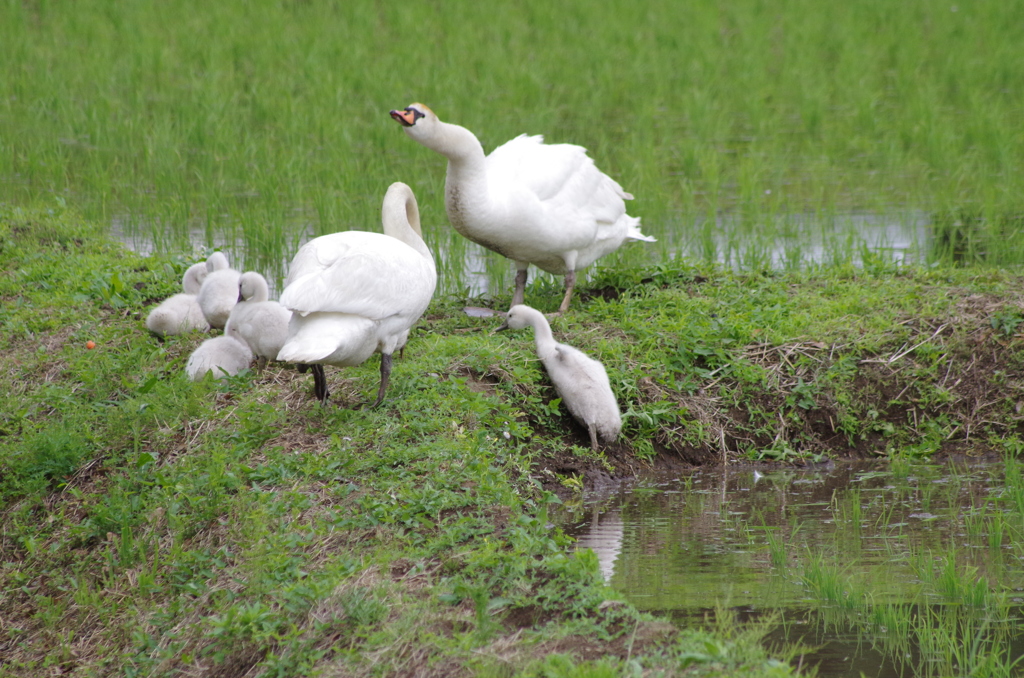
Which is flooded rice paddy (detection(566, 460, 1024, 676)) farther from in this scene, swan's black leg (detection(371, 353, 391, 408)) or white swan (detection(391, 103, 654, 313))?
white swan (detection(391, 103, 654, 313))

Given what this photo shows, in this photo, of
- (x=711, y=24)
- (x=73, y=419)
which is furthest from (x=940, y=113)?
(x=73, y=419)

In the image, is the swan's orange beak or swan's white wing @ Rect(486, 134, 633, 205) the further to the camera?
swan's white wing @ Rect(486, 134, 633, 205)

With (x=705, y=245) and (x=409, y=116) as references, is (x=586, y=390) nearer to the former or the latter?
(x=409, y=116)

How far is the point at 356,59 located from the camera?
12.7 m

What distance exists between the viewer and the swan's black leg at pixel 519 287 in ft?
22.6

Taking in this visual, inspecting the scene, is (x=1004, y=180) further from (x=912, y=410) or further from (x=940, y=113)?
(x=912, y=410)

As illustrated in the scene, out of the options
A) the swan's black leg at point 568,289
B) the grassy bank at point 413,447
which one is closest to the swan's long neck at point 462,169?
the grassy bank at point 413,447

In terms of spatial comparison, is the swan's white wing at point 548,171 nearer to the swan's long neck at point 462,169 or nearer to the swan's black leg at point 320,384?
the swan's long neck at point 462,169

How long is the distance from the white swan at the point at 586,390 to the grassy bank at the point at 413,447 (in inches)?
5.4

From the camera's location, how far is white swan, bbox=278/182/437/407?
14.9 feet

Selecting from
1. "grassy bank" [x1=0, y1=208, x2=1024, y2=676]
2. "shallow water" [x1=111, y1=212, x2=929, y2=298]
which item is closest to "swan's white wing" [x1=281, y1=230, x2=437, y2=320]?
"grassy bank" [x1=0, y1=208, x2=1024, y2=676]

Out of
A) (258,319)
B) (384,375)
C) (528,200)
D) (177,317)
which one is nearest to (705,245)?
(528,200)

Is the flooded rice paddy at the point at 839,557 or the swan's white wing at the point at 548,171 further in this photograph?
the swan's white wing at the point at 548,171

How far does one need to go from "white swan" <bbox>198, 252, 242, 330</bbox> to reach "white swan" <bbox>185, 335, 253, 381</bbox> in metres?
0.42
